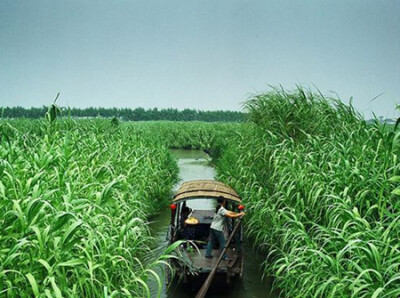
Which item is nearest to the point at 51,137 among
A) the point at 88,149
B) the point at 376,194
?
the point at 88,149

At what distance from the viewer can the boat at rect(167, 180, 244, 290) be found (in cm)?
663

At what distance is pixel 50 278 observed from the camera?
3455 mm

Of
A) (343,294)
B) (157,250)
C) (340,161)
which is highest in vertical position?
(340,161)

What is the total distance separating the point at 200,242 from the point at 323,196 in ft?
10.2

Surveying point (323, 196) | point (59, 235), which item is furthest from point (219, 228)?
point (59, 235)

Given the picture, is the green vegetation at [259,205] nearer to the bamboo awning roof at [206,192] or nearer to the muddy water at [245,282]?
the muddy water at [245,282]

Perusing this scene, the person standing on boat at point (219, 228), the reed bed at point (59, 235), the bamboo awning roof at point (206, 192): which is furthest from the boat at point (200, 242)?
the reed bed at point (59, 235)

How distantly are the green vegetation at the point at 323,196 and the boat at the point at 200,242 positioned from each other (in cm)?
59

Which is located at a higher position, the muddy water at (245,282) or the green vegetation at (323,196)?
the green vegetation at (323,196)

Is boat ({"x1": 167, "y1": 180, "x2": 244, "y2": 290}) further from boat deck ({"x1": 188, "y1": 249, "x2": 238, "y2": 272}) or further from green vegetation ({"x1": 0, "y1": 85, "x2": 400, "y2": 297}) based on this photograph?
green vegetation ({"x1": 0, "y1": 85, "x2": 400, "y2": 297})

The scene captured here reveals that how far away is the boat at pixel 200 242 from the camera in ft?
21.7

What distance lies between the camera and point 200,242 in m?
7.97

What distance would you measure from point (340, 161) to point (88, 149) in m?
5.51

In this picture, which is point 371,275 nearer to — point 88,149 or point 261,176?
point 261,176
